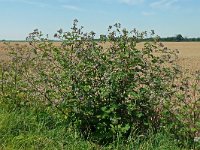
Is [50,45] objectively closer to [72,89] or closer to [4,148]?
[72,89]

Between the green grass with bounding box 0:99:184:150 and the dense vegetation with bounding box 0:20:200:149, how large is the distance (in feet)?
0.04

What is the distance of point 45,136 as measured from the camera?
16.8 feet

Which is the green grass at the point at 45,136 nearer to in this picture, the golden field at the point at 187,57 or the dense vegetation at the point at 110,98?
the dense vegetation at the point at 110,98

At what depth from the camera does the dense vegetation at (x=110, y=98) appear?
5302 mm

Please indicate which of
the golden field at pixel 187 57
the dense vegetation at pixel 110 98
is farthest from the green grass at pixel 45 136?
the golden field at pixel 187 57

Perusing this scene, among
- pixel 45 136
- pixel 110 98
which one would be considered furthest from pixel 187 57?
pixel 45 136

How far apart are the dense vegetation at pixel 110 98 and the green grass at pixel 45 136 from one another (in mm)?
13

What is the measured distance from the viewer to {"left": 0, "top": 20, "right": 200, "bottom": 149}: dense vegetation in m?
5.30

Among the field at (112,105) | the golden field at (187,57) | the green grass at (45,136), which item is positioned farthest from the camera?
the golden field at (187,57)

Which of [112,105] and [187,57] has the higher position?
[112,105]

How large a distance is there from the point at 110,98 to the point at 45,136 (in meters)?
1.06

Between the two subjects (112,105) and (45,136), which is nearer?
(45,136)

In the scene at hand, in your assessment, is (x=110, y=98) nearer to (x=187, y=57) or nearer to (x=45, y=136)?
(x=45, y=136)

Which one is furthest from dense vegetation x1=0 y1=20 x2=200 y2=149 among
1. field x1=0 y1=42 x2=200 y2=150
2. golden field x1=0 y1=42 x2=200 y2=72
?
golden field x1=0 y1=42 x2=200 y2=72
